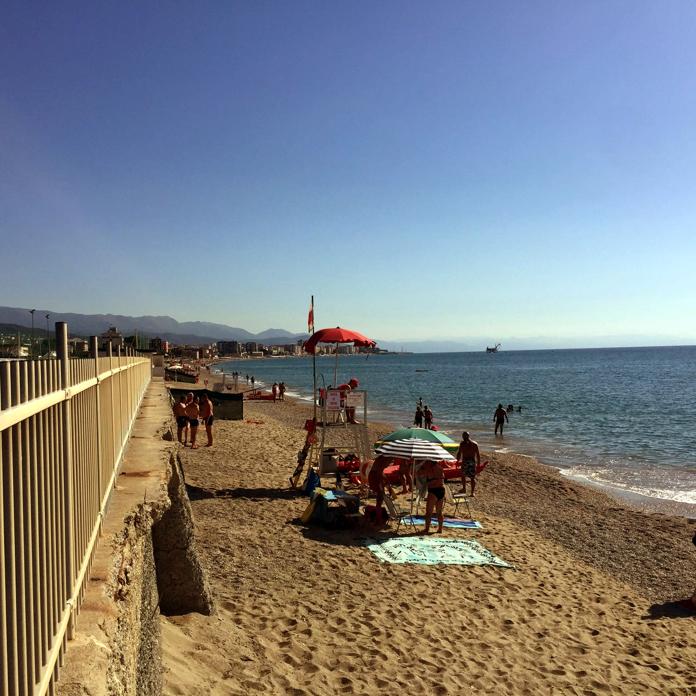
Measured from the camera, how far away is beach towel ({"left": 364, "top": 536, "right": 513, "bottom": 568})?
331 inches

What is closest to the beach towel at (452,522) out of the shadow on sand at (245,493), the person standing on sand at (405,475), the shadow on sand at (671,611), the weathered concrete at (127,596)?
the person standing on sand at (405,475)

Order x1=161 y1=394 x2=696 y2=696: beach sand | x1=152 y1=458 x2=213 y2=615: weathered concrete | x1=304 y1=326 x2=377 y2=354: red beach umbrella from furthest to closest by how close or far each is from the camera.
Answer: x1=304 y1=326 x2=377 y2=354: red beach umbrella
x1=152 y1=458 x2=213 y2=615: weathered concrete
x1=161 y1=394 x2=696 y2=696: beach sand

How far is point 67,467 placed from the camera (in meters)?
2.44

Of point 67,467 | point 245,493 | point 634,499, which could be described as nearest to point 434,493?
point 245,493

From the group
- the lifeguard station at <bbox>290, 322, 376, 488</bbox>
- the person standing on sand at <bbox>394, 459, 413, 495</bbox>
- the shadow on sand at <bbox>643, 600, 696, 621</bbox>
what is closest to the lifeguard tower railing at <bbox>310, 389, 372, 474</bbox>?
the lifeguard station at <bbox>290, 322, 376, 488</bbox>

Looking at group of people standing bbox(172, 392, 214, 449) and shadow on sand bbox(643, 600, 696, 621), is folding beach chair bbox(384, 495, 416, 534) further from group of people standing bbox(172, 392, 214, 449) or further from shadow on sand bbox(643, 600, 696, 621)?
group of people standing bbox(172, 392, 214, 449)

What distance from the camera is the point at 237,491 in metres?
11.7

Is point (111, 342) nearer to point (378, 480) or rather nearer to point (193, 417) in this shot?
point (378, 480)

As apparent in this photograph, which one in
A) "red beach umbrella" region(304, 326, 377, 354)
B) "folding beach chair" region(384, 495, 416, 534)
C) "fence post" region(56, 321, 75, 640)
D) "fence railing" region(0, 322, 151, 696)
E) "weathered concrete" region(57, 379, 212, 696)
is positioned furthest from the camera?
"red beach umbrella" region(304, 326, 377, 354)

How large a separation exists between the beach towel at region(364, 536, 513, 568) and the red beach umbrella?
3.70 meters

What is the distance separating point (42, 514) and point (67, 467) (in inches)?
20.2

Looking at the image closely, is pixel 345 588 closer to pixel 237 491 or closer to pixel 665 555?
pixel 237 491

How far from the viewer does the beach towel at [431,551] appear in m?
8.40

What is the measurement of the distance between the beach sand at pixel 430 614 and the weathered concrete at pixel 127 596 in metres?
0.83
